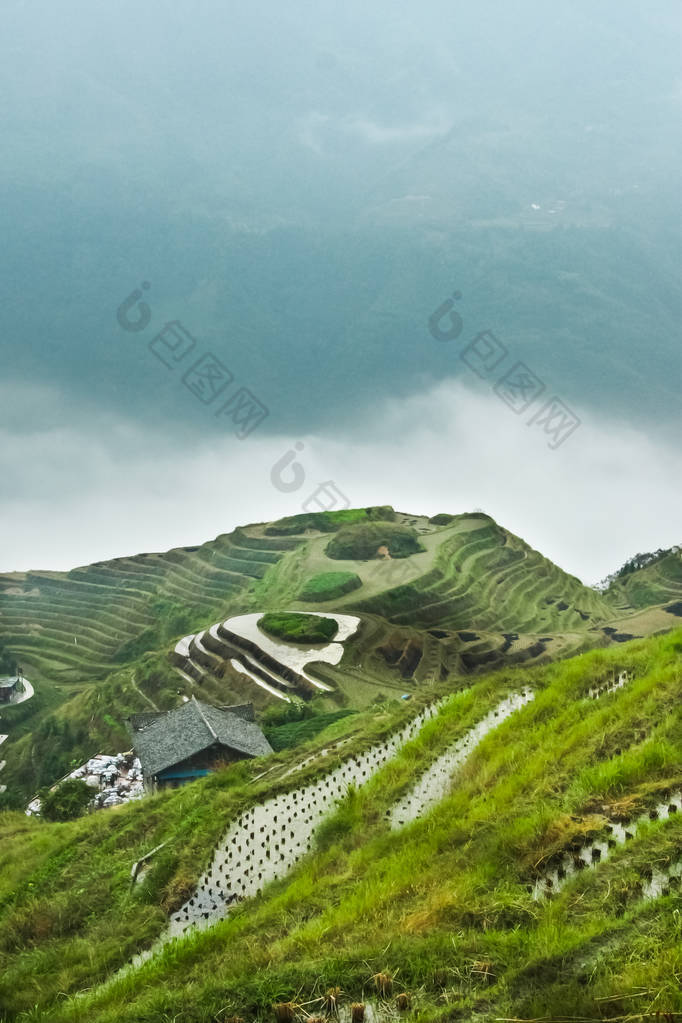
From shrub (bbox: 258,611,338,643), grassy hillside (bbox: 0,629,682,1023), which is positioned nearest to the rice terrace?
grassy hillside (bbox: 0,629,682,1023)

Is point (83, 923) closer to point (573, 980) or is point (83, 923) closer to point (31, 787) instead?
point (573, 980)

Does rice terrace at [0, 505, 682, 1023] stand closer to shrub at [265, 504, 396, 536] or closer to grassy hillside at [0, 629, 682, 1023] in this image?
grassy hillside at [0, 629, 682, 1023]

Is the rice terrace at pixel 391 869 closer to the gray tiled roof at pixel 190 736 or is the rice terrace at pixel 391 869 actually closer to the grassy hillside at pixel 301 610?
the gray tiled roof at pixel 190 736

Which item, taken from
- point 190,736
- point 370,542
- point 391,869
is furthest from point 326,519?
point 391,869

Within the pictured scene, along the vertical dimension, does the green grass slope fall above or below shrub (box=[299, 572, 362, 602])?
below

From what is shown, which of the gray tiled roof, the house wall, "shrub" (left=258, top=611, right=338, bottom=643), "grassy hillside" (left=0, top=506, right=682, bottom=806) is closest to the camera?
the house wall

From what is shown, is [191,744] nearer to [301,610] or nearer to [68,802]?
[68,802]

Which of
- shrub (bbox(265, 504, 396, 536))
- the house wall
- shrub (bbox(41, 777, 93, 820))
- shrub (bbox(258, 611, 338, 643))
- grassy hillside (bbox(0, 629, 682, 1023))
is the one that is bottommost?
grassy hillside (bbox(0, 629, 682, 1023))

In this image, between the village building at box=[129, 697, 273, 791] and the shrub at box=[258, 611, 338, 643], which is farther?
the shrub at box=[258, 611, 338, 643]
